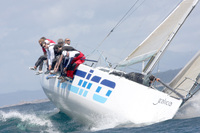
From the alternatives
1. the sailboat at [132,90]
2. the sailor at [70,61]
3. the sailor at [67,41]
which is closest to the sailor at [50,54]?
the sailor at [70,61]

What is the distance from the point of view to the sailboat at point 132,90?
807cm

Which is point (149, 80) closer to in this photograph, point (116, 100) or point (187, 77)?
point (116, 100)

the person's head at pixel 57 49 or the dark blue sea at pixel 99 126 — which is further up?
the person's head at pixel 57 49

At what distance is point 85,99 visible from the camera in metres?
8.77

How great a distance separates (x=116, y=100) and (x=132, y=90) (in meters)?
0.42

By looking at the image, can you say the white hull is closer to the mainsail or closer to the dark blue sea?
the dark blue sea

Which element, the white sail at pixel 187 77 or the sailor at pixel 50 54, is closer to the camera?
the white sail at pixel 187 77

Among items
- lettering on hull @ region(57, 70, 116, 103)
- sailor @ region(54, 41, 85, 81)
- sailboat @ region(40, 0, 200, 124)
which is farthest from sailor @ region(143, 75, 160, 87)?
sailor @ region(54, 41, 85, 81)

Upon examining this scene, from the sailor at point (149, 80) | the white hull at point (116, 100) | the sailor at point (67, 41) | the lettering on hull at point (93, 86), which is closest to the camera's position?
the white hull at point (116, 100)

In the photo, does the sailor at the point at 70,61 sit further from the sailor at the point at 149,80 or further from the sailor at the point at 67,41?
the sailor at the point at 149,80

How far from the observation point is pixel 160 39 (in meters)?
9.45

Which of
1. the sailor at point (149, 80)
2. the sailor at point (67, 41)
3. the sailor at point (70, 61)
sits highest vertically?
the sailor at point (67, 41)

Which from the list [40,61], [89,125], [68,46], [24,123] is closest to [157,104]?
[89,125]

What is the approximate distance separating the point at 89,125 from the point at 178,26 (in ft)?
10.9
